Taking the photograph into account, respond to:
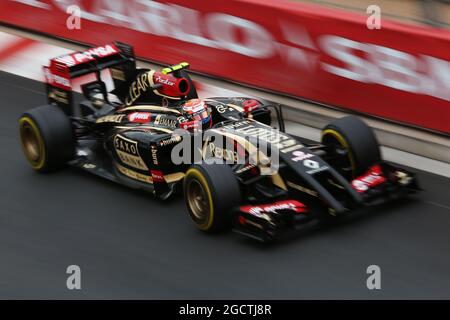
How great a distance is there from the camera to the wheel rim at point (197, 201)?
8.62 m

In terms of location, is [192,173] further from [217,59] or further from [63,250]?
[217,59]

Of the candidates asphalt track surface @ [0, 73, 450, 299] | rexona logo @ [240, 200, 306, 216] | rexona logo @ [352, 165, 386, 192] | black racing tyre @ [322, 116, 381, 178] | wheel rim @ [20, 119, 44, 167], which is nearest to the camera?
asphalt track surface @ [0, 73, 450, 299]

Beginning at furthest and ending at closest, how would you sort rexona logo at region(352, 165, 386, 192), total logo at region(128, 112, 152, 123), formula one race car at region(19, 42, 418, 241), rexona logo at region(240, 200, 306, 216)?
1. total logo at region(128, 112, 152, 123)
2. rexona logo at region(352, 165, 386, 192)
3. formula one race car at region(19, 42, 418, 241)
4. rexona logo at region(240, 200, 306, 216)

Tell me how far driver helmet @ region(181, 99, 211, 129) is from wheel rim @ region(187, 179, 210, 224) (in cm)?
103

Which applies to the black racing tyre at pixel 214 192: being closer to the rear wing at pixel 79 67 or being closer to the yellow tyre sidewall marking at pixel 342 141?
the yellow tyre sidewall marking at pixel 342 141

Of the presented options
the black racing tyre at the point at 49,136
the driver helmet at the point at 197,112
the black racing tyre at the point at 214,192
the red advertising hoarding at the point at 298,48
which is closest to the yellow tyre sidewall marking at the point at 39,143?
the black racing tyre at the point at 49,136

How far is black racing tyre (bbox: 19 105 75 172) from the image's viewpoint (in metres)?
9.98

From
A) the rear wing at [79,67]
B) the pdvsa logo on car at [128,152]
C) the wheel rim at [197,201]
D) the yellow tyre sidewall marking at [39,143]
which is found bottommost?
the wheel rim at [197,201]

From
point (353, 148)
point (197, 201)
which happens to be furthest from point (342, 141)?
point (197, 201)

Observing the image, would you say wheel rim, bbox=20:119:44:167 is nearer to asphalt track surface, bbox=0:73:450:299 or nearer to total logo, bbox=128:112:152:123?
asphalt track surface, bbox=0:73:450:299

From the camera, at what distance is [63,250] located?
866cm

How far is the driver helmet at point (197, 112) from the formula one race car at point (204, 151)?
10 millimetres

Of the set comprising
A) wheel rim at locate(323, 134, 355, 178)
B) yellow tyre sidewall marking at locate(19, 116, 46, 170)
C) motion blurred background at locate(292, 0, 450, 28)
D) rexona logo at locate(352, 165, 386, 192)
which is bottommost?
rexona logo at locate(352, 165, 386, 192)

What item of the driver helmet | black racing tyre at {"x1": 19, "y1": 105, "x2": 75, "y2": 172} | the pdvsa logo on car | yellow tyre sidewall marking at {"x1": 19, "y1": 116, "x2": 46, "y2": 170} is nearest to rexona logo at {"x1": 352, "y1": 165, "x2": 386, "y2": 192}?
the driver helmet
